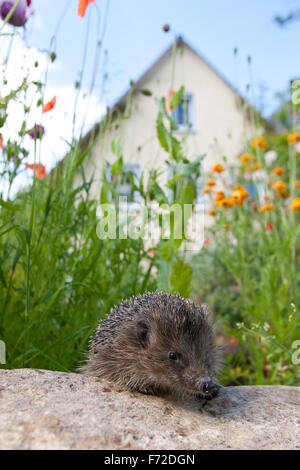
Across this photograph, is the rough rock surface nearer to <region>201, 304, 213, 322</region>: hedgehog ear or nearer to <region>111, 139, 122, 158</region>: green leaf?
<region>201, 304, 213, 322</region>: hedgehog ear

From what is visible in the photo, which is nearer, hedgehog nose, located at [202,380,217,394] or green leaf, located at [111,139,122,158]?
hedgehog nose, located at [202,380,217,394]

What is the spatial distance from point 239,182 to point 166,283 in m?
5.15

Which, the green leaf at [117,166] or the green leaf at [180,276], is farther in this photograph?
the green leaf at [117,166]

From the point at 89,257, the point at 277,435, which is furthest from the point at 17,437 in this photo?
the point at 89,257

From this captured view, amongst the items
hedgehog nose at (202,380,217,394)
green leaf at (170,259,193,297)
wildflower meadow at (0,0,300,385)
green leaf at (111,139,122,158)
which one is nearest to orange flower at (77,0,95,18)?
wildflower meadow at (0,0,300,385)

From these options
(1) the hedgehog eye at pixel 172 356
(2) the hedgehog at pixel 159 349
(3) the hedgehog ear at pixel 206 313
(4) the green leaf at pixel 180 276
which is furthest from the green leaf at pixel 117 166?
(1) the hedgehog eye at pixel 172 356

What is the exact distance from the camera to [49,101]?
3.26 m

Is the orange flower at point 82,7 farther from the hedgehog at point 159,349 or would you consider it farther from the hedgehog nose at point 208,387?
the hedgehog nose at point 208,387

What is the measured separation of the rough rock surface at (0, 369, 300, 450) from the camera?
1.80 meters

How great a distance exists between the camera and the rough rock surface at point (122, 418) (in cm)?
180

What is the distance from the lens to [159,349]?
2.79 meters
